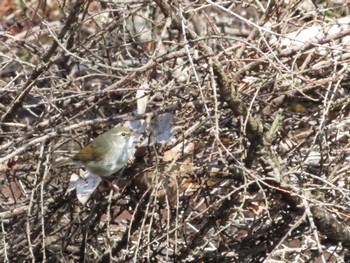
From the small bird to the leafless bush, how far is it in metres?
0.06

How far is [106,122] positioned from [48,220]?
2.20 ft

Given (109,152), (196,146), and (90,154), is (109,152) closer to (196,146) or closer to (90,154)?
(90,154)

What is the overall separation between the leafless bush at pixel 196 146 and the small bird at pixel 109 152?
6cm

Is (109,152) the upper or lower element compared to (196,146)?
upper

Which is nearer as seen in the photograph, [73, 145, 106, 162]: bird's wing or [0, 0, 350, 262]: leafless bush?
[0, 0, 350, 262]: leafless bush

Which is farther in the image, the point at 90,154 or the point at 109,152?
the point at 90,154

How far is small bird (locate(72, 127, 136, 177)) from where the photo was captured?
3.77 metres

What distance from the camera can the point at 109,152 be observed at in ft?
12.2

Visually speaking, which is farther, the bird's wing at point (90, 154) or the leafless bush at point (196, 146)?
the bird's wing at point (90, 154)

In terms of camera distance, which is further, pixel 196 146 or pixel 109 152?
pixel 196 146

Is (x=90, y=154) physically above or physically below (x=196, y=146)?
above

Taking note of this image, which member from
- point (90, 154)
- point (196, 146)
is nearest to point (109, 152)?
point (90, 154)

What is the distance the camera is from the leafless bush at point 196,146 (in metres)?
3.67

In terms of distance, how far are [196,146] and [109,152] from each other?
427 millimetres
